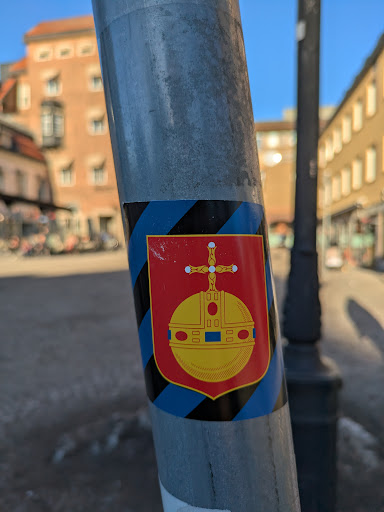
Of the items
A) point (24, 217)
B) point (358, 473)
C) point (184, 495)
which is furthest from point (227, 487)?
point (24, 217)

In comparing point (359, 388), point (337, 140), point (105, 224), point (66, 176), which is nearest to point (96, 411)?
point (359, 388)

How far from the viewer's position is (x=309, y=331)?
2.41 m

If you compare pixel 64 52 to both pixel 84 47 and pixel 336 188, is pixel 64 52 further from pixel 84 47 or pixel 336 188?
pixel 336 188

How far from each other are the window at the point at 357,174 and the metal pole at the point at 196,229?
6.94m

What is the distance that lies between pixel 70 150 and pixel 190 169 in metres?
33.1

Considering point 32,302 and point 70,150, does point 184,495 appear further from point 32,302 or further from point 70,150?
point 70,150

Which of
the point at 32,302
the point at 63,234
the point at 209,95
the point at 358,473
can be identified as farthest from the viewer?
the point at 63,234

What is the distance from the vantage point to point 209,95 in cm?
94

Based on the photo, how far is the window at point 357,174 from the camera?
24.9 ft

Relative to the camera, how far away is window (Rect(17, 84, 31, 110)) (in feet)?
106

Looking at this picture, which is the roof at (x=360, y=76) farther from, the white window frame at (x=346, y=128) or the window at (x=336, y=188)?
the window at (x=336, y=188)

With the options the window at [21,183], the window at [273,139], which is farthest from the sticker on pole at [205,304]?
the window at [273,139]

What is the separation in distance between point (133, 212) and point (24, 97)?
119 ft

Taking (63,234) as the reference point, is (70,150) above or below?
above
